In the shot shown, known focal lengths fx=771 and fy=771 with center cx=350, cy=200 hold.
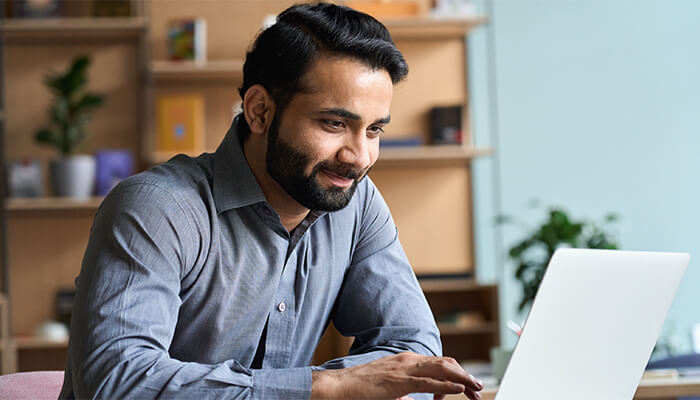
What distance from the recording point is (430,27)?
12.0 ft

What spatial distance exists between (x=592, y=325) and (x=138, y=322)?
23.2 inches

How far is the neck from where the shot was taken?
1.29 meters

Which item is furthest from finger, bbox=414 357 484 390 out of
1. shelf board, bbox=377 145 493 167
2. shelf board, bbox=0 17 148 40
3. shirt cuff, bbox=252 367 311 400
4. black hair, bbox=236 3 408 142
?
shelf board, bbox=0 17 148 40

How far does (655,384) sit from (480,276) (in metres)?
2.39

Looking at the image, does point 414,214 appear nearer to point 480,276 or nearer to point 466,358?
point 480,276

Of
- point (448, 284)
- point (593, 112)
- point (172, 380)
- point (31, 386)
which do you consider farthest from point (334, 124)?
point (593, 112)

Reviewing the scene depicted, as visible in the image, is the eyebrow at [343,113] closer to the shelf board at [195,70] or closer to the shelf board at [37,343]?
the shelf board at [195,70]

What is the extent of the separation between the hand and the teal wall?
294 centimetres

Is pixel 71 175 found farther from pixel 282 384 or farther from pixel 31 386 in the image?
pixel 282 384

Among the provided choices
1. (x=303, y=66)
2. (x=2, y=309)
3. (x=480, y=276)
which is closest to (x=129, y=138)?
(x=2, y=309)

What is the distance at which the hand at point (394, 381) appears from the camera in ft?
3.16

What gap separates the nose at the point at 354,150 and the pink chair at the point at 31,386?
56 cm

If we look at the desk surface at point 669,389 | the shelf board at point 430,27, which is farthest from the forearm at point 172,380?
the shelf board at point 430,27

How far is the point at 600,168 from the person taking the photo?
12.8ft
